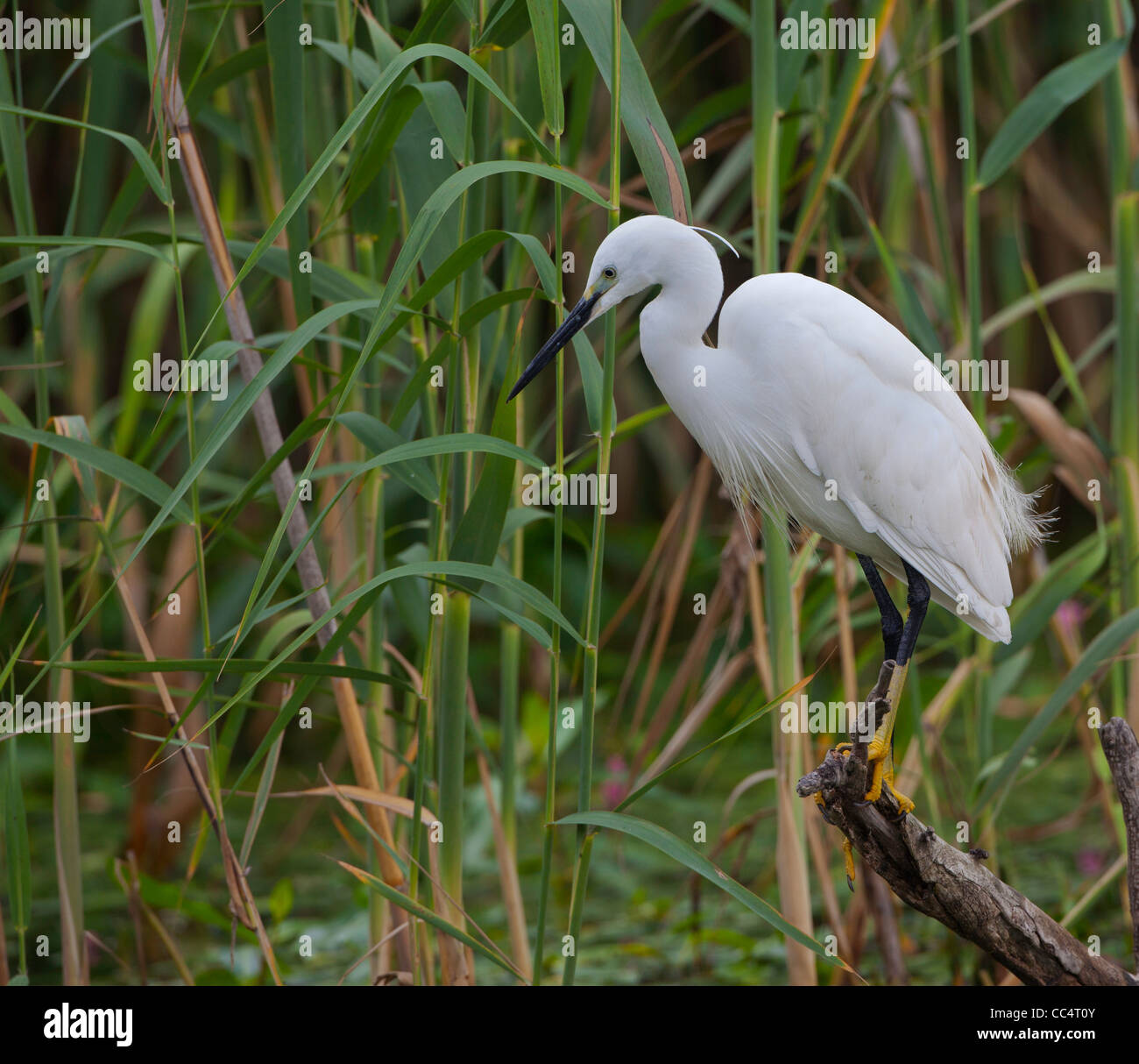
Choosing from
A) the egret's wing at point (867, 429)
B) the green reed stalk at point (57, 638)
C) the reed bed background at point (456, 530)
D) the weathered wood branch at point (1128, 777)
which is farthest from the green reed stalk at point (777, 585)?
the green reed stalk at point (57, 638)

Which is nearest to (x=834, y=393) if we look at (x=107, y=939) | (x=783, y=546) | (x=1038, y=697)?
(x=783, y=546)

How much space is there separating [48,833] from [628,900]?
63.2 inches

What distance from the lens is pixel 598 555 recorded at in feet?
4.60

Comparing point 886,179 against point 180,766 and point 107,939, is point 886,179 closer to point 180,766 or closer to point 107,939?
point 180,766

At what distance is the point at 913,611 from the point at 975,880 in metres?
0.45

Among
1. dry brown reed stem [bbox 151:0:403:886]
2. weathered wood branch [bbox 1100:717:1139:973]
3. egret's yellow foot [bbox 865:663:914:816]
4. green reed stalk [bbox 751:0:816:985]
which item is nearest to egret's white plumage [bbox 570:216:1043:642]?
green reed stalk [bbox 751:0:816:985]

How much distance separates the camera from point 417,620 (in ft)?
6.12

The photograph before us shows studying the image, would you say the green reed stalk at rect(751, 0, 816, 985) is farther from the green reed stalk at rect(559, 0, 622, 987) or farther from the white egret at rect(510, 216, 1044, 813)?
the green reed stalk at rect(559, 0, 622, 987)

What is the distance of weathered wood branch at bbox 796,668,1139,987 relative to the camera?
148 cm

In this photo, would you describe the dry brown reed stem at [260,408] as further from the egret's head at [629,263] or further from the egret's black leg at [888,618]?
the egret's black leg at [888,618]

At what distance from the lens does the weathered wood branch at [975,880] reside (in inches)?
58.2

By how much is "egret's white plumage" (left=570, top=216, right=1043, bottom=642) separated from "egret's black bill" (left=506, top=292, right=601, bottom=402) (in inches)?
6.4

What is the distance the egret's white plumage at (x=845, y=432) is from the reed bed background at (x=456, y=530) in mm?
138
